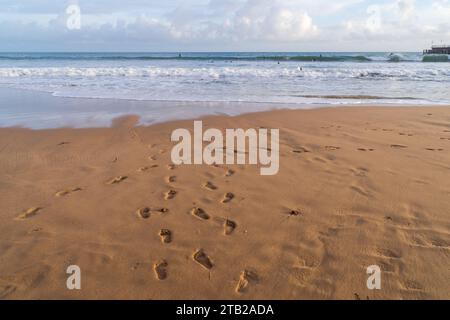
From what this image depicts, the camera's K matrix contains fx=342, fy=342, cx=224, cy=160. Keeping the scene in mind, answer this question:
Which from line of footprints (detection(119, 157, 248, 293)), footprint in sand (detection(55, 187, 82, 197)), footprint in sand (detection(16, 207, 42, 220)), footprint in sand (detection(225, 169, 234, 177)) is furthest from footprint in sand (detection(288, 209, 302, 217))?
footprint in sand (detection(16, 207, 42, 220))

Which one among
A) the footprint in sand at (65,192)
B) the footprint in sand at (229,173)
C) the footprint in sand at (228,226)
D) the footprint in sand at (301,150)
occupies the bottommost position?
→ the footprint in sand at (228,226)

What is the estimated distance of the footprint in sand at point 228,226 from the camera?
299 centimetres

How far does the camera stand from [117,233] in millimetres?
2994

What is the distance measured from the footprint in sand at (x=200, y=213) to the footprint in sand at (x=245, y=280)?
0.85m

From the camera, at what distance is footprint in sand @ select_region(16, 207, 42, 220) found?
128 inches

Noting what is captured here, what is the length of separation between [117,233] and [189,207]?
749 mm

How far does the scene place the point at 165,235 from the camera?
2951 mm

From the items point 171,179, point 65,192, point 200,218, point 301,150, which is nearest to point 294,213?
point 200,218

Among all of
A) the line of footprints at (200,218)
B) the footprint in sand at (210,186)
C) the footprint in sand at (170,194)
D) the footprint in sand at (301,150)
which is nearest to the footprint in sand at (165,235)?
the line of footprints at (200,218)

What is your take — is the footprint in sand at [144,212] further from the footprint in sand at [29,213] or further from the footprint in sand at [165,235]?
the footprint in sand at [29,213]

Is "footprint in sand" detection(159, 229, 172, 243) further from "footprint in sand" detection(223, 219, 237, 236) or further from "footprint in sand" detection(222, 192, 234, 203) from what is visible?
"footprint in sand" detection(222, 192, 234, 203)

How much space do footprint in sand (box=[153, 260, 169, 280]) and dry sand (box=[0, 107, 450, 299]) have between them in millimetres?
11

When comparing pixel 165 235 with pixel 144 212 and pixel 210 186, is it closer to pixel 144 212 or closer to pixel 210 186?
pixel 144 212

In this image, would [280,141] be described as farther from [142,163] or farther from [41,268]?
[41,268]
